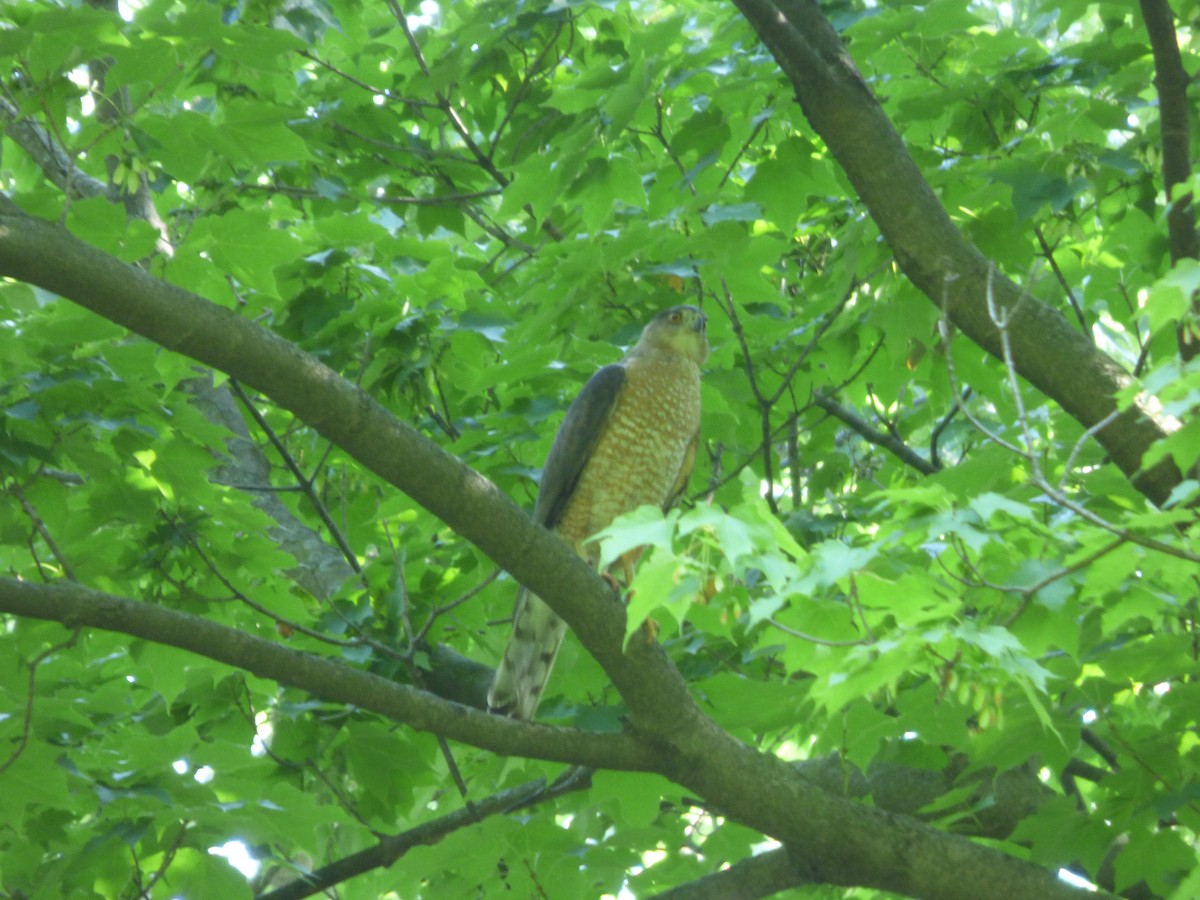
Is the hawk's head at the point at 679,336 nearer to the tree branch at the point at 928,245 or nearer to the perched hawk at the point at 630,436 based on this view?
the perched hawk at the point at 630,436

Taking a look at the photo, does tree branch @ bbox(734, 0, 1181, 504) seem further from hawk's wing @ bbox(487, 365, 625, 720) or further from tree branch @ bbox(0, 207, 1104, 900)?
hawk's wing @ bbox(487, 365, 625, 720)

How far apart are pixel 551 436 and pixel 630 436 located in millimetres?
521

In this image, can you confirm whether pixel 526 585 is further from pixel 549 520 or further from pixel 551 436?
pixel 549 520

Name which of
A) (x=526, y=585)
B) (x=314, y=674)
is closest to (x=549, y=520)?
(x=526, y=585)

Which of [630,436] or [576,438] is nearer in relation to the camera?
[576,438]

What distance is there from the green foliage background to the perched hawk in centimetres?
16

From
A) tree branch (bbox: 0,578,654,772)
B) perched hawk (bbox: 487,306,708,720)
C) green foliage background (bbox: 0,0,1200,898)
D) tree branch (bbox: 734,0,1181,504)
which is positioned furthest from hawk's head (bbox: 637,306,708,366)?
tree branch (bbox: 0,578,654,772)

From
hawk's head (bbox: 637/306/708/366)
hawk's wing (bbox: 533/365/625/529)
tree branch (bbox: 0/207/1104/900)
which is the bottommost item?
tree branch (bbox: 0/207/1104/900)

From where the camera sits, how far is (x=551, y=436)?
4445 millimetres

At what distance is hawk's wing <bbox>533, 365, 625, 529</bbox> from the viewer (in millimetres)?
4613

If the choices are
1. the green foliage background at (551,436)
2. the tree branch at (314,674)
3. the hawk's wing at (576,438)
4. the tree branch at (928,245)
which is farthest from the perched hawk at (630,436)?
Result: the tree branch at (314,674)

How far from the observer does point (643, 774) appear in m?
3.75

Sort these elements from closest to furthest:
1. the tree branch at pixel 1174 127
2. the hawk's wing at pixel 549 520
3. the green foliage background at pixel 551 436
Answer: the green foliage background at pixel 551 436 → the tree branch at pixel 1174 127 → the hawk's wing at pixel 549 520

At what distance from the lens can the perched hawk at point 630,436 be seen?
15.5 ft
